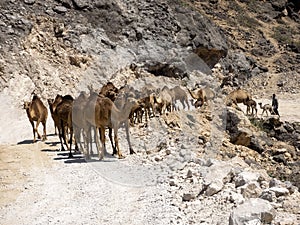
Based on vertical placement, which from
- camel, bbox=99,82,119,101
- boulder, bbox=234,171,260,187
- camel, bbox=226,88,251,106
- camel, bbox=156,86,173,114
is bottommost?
boulder, bbox=234,171,260,187

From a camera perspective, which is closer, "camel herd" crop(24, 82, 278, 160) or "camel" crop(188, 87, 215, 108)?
"camel herd" crop(24, 82, 278, 160)

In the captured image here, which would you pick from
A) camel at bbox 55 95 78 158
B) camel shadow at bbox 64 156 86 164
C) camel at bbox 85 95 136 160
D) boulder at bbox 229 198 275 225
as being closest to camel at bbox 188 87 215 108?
camel at bbox 55 95 78 158

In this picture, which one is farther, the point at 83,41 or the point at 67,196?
the point at 83,41

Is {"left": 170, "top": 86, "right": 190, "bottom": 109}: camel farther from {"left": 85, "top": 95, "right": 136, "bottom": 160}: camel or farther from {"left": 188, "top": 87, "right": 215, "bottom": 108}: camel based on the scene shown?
{"left": 85, "top": 95, "right": 136, "bottom": 160}: camel

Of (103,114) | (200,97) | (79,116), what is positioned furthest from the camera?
(200,97)

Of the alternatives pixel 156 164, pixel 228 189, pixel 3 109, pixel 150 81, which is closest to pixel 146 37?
pixel 150 81

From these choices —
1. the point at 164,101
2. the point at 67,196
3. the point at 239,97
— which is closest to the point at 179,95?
the point at 164,101

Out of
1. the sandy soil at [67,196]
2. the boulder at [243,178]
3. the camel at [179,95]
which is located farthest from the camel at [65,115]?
the camel at [179,95]

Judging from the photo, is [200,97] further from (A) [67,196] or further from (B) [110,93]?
(A) [67,196]

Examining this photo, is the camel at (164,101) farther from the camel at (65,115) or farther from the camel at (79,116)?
the camel at (79,116)

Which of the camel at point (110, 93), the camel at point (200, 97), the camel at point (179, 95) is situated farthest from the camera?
the camel at point (200, 97)

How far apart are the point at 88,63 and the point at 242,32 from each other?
28.8 meters

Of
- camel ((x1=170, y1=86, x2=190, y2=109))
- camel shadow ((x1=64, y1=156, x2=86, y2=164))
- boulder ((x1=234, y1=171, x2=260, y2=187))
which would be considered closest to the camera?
boulder ((x1=234, y1=171, x2=260, y2=187))

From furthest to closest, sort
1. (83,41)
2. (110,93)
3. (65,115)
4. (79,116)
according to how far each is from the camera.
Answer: (83,41) → (110,93) → (65,115) → (79,116)
